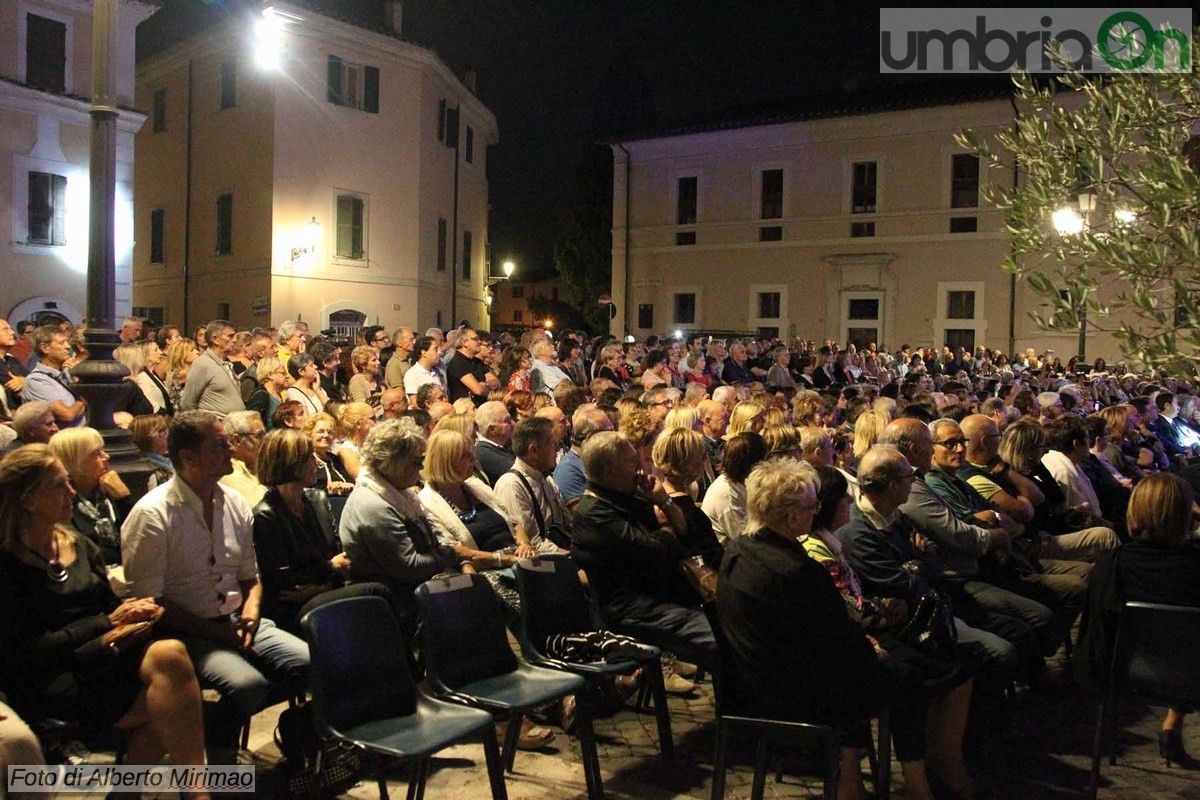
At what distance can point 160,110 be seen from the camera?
2828cm

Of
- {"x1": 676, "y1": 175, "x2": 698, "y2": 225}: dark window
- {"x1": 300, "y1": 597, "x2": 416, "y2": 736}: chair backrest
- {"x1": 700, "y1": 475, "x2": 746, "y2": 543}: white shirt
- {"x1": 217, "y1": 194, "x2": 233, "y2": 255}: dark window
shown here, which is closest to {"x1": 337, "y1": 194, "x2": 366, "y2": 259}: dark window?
{"x1": 217, "y1": 194, "x2": 233, "y2": 255}: dark window

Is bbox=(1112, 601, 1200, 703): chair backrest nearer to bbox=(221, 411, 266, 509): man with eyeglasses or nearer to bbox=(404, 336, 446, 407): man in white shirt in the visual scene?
bbox=(221, 411, 266, 509): man with eyeglasses

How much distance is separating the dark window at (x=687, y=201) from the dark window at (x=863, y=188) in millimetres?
5532

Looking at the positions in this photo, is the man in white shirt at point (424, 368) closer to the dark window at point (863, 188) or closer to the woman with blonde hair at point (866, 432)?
the woman with blonde hair at point (866, 432)

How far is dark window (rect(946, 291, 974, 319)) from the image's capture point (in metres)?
29.3

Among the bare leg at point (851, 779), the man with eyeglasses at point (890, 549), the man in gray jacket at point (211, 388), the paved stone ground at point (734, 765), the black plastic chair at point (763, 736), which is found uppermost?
the man in gray jacket at point (211, 388)

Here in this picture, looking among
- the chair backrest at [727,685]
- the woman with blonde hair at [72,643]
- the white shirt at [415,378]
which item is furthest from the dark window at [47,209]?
the chair backrest at [727,685]

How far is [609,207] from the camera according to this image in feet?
140

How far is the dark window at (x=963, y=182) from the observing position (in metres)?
29.0

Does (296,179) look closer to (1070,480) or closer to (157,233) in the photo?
(157,233)

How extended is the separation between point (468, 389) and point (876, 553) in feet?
20.3

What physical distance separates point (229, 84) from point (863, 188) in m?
18.6

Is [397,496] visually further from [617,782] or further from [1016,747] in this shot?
[1016,747]

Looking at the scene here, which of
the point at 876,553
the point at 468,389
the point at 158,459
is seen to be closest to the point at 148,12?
the point at 468,389
